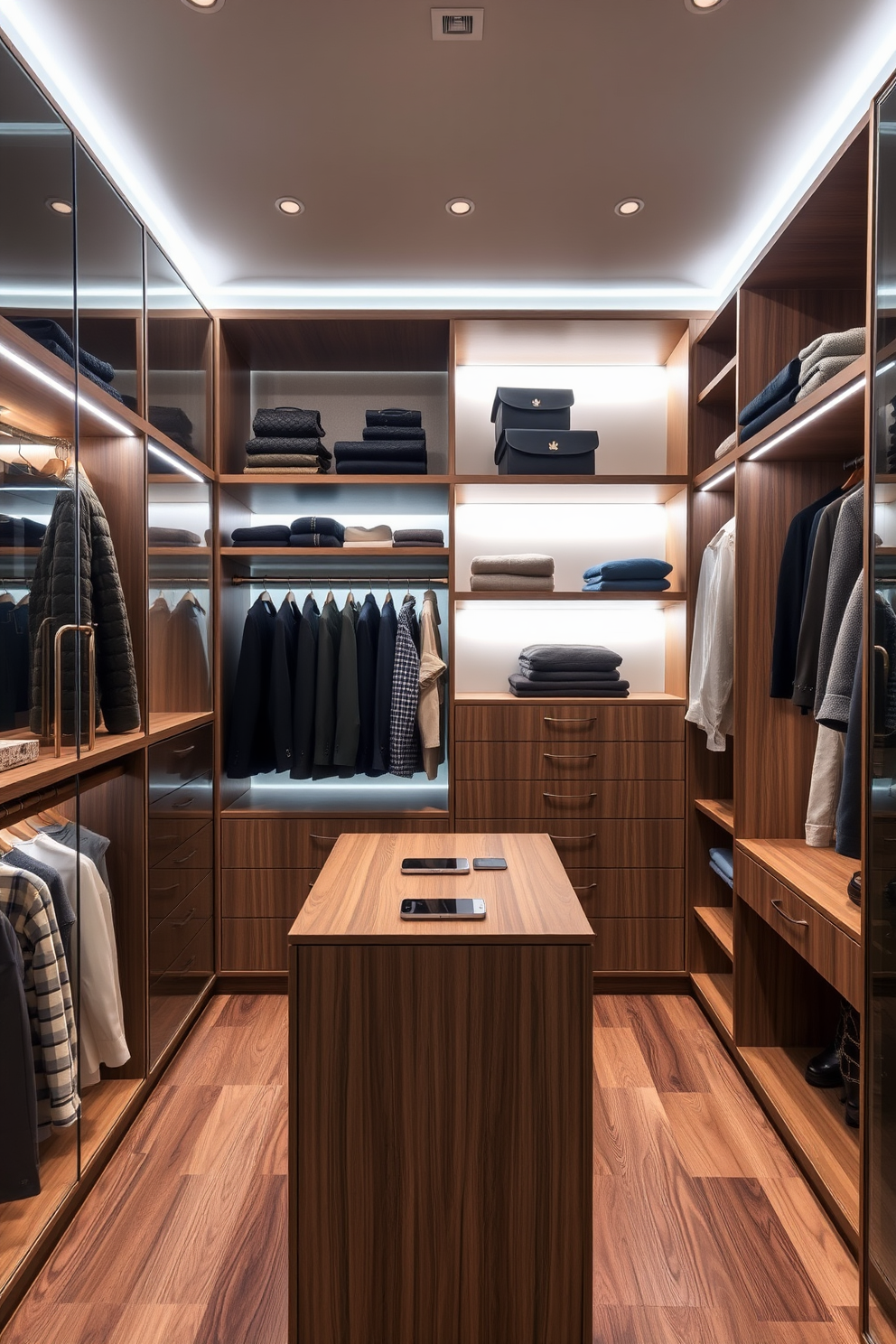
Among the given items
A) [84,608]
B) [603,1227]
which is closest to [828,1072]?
[603,1227]

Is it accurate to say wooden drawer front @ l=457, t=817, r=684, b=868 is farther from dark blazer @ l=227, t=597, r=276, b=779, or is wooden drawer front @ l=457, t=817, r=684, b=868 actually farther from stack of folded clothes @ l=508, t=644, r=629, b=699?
dark blazer @ l=227, t=597, r=276, b=779

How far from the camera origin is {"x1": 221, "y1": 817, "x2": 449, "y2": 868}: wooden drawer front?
3254 millimetres

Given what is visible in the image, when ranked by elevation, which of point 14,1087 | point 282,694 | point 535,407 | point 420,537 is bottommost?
point 14,1087

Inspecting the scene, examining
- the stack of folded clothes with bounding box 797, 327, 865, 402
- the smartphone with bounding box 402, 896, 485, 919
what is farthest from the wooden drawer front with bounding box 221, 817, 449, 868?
the stack of folded clothes with bounding box 797, 327, 865, 402

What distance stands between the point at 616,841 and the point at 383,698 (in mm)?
1082

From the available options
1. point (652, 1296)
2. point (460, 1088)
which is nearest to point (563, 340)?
point (460, 1088)

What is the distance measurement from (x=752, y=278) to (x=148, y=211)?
2.00 metres

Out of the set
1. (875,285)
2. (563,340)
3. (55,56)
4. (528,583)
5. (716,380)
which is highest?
(55,56)

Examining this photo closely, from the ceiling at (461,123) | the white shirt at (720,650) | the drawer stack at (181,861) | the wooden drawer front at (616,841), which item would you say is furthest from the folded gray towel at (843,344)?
the drawer stack at (181,861)

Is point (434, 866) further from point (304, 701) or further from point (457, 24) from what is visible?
point (457, 24)

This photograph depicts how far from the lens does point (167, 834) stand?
8.88 feet

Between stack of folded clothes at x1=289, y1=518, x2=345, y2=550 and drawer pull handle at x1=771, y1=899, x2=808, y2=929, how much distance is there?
205cm

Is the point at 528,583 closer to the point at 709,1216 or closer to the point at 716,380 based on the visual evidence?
the point at 716,380

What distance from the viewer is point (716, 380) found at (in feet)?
10.1
